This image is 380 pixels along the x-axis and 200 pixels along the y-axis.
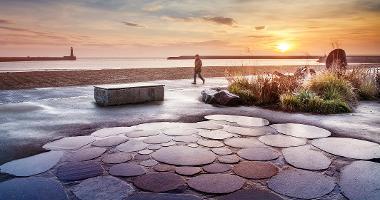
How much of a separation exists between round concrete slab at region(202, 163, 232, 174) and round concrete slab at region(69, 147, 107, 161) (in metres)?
1.70

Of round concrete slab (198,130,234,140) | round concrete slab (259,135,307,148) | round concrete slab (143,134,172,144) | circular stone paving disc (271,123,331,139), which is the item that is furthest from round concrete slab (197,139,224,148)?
circular stone paving disc (271,123,331,139)

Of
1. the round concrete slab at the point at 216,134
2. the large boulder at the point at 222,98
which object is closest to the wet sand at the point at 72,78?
the large boulder at the point at 222,98

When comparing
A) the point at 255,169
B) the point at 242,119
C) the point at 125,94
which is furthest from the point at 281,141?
the point at 125,94

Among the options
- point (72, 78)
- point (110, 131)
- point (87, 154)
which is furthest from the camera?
point (72, 78)

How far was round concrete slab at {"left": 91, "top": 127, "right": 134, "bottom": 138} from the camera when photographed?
20.0 feet

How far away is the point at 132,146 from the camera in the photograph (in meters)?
5.27

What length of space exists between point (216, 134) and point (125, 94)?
4.37 meters

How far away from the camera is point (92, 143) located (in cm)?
548

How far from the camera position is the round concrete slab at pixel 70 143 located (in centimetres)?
526

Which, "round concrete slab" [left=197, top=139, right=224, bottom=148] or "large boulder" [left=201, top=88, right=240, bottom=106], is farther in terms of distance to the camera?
"large boulder" [left=201, top=88, right=240, bottom=106]

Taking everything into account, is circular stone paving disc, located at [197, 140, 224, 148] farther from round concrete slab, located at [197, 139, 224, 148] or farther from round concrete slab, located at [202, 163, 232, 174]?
round concrete slab, located at [202, 163, 232, 174]

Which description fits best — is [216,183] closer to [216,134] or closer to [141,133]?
[216,134]

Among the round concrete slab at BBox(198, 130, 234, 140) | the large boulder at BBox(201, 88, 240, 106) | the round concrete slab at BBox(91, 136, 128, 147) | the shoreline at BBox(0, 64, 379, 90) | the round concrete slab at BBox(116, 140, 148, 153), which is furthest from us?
the shoreline at BBox(0, 64, 379, 90)

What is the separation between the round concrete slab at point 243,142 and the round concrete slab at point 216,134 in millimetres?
205
